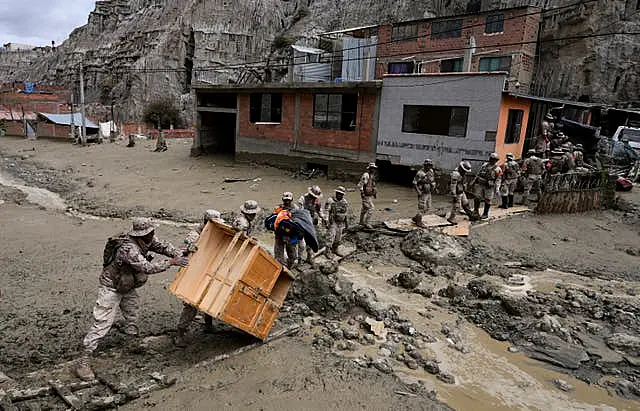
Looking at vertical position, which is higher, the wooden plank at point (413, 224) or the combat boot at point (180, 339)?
the wooden plank at point (413, 224)

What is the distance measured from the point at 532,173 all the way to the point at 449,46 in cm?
1818

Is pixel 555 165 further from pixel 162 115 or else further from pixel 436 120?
pixel 162 115

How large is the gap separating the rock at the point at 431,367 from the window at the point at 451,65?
2566 centimetres

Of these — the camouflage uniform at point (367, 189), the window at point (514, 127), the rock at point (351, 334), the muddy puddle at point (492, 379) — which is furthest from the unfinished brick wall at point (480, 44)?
the rock at point (351, 334)

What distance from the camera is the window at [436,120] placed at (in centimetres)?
1495

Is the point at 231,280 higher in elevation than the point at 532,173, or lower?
lower

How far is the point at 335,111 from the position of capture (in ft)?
59.5

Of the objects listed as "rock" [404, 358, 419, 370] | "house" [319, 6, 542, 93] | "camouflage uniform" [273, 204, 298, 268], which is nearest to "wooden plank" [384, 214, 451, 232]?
"camouflage uniform" [273, 204, 298, 268]

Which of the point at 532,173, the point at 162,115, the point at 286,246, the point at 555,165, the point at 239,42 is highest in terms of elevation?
the point at 239,42

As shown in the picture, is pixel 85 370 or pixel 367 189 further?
pixel 367 189

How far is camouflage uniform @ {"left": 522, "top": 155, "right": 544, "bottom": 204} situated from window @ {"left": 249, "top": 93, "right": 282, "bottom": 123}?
1131cm

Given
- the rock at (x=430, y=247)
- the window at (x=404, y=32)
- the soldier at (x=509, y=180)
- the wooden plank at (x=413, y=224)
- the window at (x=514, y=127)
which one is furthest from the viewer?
the window at (x=404, y=32)

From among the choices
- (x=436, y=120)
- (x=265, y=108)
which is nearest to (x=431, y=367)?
(x=436, y=120)

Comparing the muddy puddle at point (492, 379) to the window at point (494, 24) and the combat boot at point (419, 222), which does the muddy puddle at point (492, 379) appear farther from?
the window at point (494, 24)
